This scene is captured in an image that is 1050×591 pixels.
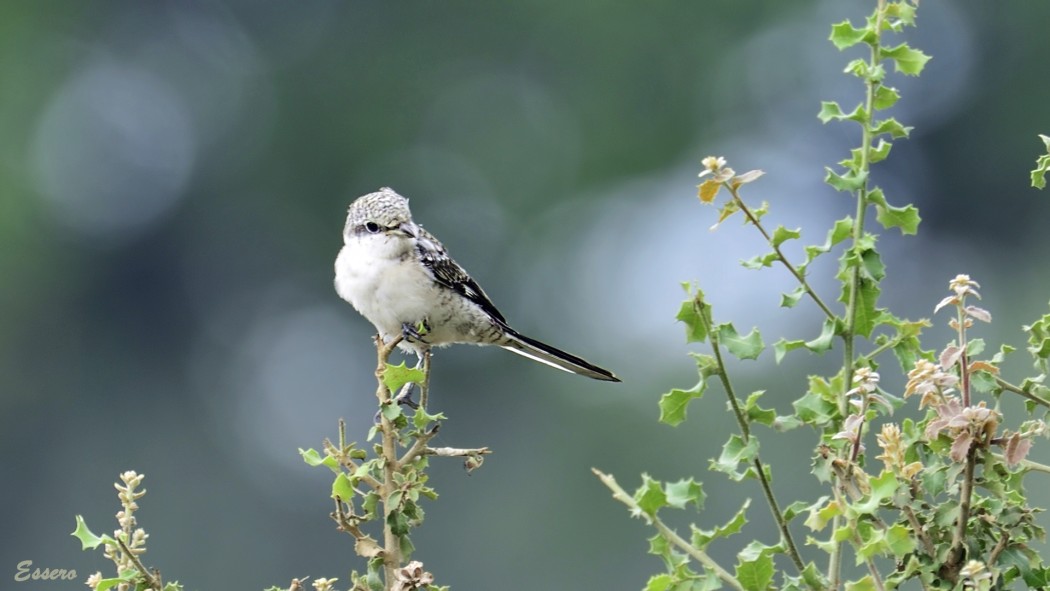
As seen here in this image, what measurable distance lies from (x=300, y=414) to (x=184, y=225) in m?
5.74

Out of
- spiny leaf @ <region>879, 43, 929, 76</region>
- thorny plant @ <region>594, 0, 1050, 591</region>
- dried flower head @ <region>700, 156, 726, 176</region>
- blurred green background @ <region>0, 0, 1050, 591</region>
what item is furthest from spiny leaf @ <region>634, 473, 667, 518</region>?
blurred green background @ <region>0, 0, 1050, 591</region>

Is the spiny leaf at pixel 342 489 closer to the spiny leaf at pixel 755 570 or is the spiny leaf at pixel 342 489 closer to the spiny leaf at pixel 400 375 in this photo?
the spiny leaf at pixel 400 375

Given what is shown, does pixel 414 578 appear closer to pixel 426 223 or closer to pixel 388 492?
pixel 388 492

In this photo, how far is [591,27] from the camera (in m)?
26.5

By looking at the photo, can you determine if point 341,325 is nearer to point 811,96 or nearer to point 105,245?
point 105,245

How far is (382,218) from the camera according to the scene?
15.6 ft

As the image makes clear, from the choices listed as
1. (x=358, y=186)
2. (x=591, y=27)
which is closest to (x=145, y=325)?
(x=358, y=186)

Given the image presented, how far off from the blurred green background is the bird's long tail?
424 inches

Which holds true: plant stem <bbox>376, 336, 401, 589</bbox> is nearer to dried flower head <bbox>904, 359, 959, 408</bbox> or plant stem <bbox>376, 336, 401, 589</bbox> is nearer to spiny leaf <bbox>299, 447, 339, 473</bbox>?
spiny leaf <bbox>299, 447, 339, 473</bbox>

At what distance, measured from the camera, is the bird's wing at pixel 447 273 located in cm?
481

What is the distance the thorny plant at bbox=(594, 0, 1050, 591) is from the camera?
204 centimetres

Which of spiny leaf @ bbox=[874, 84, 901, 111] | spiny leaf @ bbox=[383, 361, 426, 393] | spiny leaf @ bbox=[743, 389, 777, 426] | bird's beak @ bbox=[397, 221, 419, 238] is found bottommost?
spiny leaf @ bbox=[743, 389, 777, 426]

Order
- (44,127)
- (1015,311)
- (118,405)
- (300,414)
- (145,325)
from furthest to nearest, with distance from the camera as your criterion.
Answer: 1. (44,127)
2. (145,325)
3. (118,405)
4. (300,414)
5. (1015,311)

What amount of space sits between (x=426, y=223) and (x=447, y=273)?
16762mm
